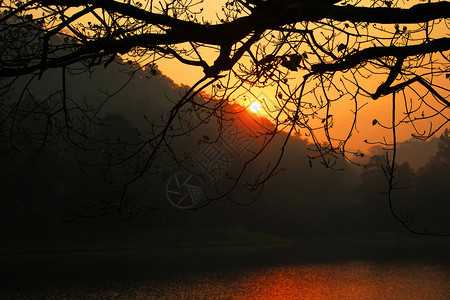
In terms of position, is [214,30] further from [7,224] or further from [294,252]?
[294,252]

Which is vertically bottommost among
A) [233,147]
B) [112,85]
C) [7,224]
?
[7,224]

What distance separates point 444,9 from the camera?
461cm

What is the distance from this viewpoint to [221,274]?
30.4m

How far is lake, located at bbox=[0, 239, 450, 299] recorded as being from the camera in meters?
24.4

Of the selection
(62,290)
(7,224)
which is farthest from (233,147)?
(62,290)

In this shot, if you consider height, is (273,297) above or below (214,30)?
below

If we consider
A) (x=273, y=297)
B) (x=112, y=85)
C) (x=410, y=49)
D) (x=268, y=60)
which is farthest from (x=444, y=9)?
(x=112, y=85)

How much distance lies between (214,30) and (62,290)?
2205cm

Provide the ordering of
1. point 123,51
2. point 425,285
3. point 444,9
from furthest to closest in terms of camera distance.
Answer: point 425,285 < point 123,51 < point 444,9

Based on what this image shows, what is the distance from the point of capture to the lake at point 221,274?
80.1 feet

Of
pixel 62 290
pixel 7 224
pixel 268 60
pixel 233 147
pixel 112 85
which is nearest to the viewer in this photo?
pixel 268 60

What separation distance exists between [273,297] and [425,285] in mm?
9673

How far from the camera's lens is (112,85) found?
332ft

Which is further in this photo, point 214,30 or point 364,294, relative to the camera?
point 364,294
